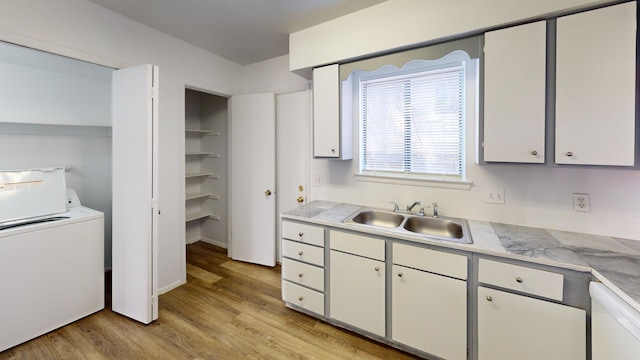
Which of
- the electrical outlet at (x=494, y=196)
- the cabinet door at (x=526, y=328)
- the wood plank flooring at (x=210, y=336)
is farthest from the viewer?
the electrical outlet at (x=494, y=196)

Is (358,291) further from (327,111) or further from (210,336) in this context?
(327,111)

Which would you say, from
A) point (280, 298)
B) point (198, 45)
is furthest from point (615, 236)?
point (198, 45)

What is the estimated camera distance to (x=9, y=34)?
175cm

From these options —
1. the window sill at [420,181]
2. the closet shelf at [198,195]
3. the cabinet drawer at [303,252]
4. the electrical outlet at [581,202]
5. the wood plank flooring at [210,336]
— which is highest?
the window sill at [420,181]

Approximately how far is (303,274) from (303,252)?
20 cm

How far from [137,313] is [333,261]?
5.63ft

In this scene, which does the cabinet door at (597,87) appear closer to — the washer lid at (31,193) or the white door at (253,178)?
the white door at (253,178)

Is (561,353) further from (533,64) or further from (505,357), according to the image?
(533,64)

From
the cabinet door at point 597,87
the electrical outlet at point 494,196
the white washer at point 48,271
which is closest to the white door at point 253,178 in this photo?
the white washer at point 48,271

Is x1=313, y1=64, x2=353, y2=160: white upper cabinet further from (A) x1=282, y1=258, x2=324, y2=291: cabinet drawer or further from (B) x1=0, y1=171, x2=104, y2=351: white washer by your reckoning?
(B) x1=0, y1=171, x2=104, y2=351: white washer

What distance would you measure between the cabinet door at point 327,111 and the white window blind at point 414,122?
37 cm

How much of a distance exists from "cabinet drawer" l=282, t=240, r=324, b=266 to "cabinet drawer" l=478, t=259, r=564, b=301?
1.15 m

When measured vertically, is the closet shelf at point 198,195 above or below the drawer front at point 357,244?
above

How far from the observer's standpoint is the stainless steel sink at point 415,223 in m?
1.98
